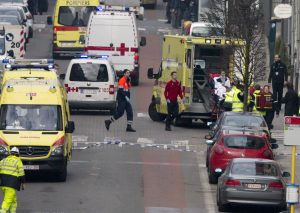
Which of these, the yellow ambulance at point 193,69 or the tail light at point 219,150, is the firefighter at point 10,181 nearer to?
the tail light at point 219,150

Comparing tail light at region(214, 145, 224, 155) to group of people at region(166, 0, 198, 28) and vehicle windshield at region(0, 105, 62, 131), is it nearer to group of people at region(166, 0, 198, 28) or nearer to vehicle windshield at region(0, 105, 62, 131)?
vehicle windshield at region(0, 105, 62, 131)

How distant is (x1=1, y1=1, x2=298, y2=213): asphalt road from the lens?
94.7 ft

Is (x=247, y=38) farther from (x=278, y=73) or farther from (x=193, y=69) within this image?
(x=278, y=73)

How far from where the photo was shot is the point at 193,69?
41500 mm

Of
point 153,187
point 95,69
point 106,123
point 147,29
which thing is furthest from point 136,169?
point 147,29

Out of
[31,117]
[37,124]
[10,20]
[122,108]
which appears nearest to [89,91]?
[122,108]

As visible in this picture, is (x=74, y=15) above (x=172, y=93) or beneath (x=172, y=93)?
above

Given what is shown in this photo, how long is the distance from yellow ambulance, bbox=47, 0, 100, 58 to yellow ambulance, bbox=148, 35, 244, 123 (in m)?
13.6

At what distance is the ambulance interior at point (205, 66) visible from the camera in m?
41.7

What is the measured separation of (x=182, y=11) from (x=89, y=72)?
86.5 ft

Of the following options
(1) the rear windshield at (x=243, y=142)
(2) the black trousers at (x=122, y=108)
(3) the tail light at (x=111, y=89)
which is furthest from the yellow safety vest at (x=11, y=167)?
(3) the tail light at (x=111, y=89)

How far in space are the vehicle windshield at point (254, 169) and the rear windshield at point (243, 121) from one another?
5395 millimetres

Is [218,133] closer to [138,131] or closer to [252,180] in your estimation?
[252,180]

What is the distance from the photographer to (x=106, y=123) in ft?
→ 131
